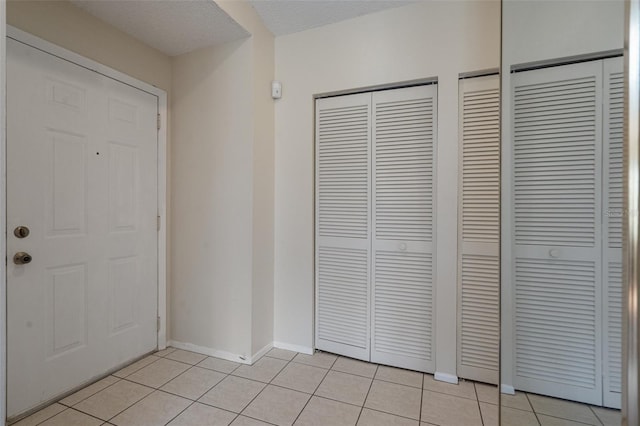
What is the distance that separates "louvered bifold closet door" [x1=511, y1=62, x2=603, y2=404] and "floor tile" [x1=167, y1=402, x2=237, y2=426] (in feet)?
4.90

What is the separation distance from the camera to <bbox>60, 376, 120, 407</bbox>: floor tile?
1.69 meters

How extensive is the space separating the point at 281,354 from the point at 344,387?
63 centimetres

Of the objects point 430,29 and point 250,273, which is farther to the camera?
point 250,273

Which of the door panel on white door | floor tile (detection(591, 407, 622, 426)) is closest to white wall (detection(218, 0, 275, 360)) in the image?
the door panel on white door

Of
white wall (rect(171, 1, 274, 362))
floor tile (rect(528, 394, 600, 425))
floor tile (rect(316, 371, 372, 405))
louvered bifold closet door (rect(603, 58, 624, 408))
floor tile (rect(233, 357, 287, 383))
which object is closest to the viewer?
louvered bifold closet door (rect(603, 58, 624, 408))

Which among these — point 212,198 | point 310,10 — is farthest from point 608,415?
point 310,10

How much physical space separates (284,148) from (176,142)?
905 millimetres

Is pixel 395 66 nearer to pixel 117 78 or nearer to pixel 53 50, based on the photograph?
pixel 117 78

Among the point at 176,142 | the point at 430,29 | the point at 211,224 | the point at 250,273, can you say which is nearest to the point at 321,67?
the point at 430,29

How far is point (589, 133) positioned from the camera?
124cm

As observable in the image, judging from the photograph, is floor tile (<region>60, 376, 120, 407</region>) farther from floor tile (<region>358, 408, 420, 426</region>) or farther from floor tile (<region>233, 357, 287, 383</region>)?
floor tile (<region>358, 408, 420, 426</region>)

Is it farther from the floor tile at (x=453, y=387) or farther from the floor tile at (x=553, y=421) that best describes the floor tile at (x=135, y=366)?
the floor tile at (x=553, y=421)

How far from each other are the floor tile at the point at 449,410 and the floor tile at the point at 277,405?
70cm

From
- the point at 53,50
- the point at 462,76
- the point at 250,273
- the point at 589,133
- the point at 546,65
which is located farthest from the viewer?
the point at 250,273
